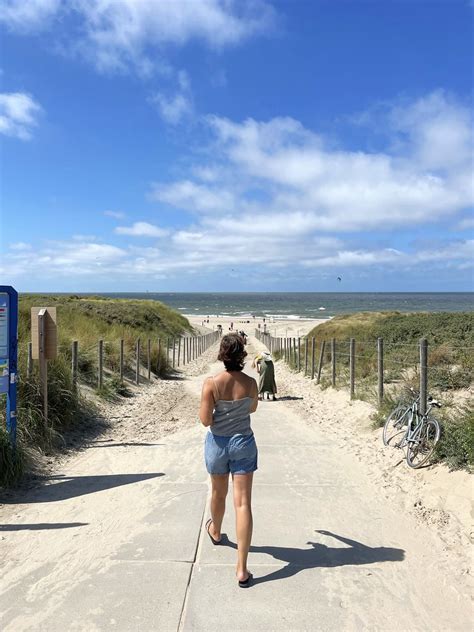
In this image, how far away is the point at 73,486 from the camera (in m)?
5.55

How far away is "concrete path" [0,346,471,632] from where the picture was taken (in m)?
2.96

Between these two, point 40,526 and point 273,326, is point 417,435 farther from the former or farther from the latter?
point 273,326

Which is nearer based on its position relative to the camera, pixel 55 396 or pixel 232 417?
pixel 232 417

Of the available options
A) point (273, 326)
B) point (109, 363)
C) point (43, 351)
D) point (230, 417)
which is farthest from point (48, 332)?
point (273, 326)

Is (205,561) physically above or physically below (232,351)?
below

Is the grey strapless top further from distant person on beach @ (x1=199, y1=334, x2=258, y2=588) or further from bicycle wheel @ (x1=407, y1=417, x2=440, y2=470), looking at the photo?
bicycle wheel @ (x1=407, y1=417, x2=440, y2=470)

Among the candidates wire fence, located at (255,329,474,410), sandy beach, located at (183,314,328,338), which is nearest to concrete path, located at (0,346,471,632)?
wire fence, located at (255,329,474,410)

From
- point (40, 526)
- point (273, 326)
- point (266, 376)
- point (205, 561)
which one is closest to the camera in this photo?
point (205, 561)

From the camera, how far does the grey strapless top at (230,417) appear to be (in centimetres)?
354

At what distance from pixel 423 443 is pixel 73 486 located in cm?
433

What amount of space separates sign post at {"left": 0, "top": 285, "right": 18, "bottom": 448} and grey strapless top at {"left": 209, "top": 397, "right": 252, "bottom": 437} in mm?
3296

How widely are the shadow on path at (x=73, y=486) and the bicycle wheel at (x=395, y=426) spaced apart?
3.41 metres

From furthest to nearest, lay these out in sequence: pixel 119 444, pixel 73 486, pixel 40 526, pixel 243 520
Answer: pixel 119 444, pixel 73 486, pixel 40 526, pixel 243 520

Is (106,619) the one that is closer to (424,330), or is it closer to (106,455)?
(106,455)
